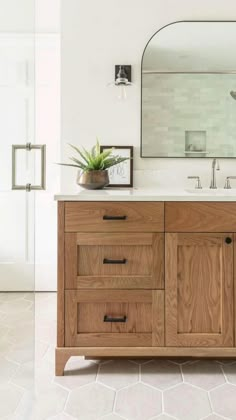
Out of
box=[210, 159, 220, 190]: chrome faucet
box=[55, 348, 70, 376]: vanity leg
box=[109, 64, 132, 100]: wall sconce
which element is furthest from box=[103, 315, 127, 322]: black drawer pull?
box=[109, 64, 132, 100]: wall sconce

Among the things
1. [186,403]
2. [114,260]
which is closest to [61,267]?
[114,260]

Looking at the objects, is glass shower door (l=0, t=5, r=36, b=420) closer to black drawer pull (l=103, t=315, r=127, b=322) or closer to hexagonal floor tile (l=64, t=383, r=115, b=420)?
hexagonal floor tile (l=64, t=383, r=115, b=420)

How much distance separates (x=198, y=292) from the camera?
5.85ft

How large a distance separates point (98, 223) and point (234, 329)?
2.64ft

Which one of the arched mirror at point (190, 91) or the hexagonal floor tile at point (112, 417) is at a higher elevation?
the arched mirror at point (190, 91)

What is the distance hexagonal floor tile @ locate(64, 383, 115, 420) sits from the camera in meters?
1.50

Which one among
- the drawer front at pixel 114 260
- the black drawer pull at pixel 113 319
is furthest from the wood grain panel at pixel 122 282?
the black drawer pull at pixel 113 319

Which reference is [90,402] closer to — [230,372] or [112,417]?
[112,417]

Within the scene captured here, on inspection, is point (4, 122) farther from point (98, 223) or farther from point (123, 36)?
point (123, 36)

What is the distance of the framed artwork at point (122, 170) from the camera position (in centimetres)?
237

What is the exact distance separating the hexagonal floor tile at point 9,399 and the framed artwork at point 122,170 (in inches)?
51.1

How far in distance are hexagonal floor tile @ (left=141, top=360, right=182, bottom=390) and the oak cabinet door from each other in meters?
0.16

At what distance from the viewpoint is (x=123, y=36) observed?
237 centimetres

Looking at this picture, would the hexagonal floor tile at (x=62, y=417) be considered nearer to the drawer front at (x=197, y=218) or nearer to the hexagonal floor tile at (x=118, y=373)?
the hexagonal floor tile at (x=118, y=373)
